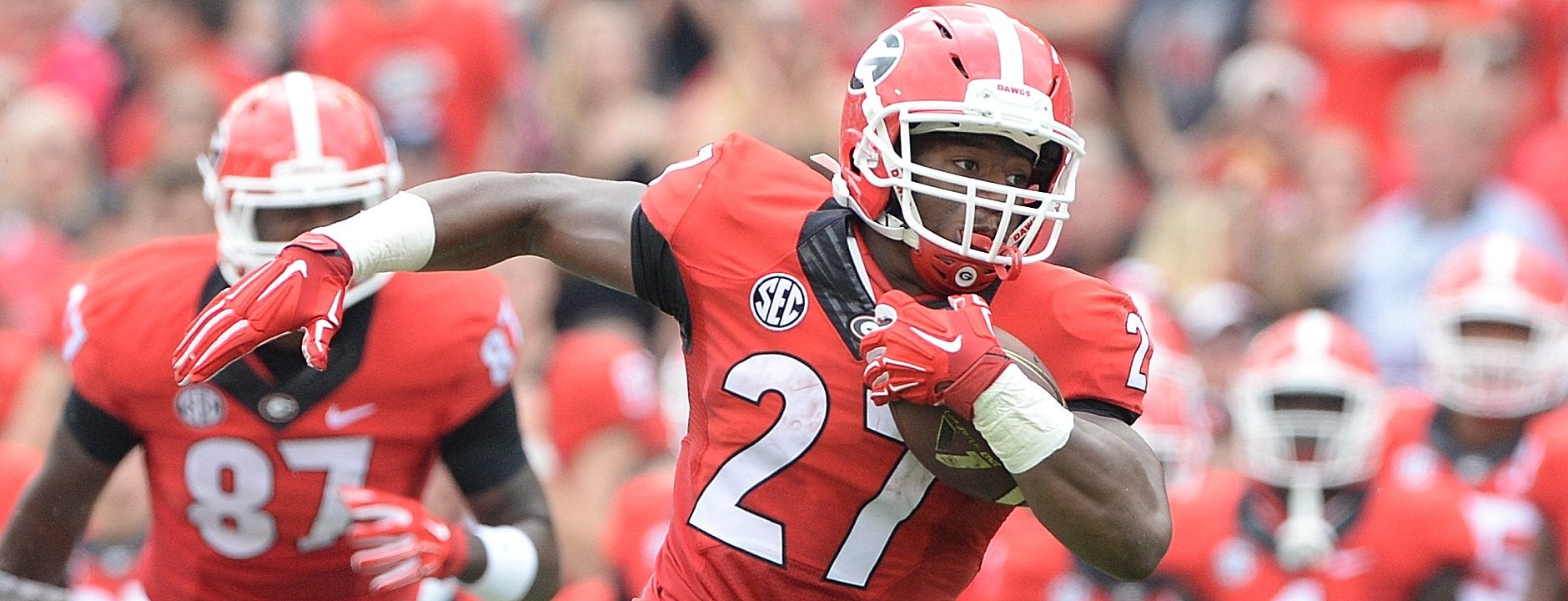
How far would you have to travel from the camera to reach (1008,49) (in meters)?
3.70

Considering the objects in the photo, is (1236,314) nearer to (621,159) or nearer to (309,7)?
(621,159)

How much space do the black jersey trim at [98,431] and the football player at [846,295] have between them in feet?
3.14

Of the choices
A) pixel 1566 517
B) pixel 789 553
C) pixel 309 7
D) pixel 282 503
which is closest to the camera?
pixel 789 553

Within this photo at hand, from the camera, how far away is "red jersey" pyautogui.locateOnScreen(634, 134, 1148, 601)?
3729 millimetres

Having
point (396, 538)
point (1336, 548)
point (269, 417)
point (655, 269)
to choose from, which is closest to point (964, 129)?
point (655, 269)

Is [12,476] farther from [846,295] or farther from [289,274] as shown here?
[846,295]

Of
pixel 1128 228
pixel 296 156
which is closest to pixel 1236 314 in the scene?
pixel 1128 228

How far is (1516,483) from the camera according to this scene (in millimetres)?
6656

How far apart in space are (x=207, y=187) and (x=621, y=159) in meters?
4.53

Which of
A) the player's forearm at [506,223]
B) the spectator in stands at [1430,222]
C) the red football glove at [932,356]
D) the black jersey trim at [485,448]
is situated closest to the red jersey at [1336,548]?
the spectator in stands at [1430,222]

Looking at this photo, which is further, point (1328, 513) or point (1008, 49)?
point (1328, 513)

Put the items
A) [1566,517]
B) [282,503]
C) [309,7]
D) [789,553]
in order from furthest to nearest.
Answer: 1. [309,7]
2. [1566,517]
3. [282,503]
4. [789,553]

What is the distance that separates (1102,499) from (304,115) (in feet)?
6.38

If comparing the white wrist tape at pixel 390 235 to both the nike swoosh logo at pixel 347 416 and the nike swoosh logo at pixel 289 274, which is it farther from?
the nike swoosh logo at pixel 347 416
